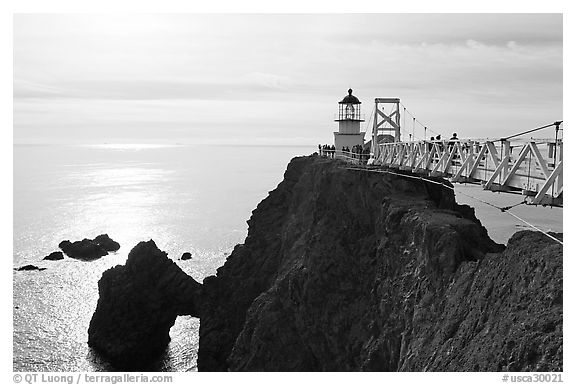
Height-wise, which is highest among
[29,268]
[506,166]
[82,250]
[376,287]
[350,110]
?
[350,110]

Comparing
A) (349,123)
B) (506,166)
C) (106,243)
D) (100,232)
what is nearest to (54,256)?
(106,243)

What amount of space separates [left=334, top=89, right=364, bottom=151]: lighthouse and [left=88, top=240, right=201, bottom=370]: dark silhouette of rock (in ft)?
60.0

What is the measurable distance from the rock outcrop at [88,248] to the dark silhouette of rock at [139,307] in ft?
73.7

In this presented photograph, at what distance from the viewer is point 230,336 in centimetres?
3506

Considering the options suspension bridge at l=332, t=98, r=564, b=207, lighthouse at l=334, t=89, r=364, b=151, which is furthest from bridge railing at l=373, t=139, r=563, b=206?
lighthouse at l=334, t=89, r=364, b=151

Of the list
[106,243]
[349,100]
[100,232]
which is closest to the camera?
[349,100]

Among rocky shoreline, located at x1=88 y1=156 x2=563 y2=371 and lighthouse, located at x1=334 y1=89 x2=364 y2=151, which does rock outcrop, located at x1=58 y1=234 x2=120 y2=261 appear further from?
lighthouse, located at x1=334 y1=89 x2=364 y2=151

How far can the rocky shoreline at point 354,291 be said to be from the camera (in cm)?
1270

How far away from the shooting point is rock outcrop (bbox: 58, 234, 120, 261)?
60559 mm

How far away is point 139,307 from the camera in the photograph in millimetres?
39625

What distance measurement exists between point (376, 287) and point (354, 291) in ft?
6.82

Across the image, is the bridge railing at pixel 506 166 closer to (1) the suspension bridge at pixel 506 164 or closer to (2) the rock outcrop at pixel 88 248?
(1) the suspension bridge at pixel 506 164

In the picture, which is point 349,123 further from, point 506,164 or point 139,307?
point 506,164

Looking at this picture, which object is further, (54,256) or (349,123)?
(54,256)
